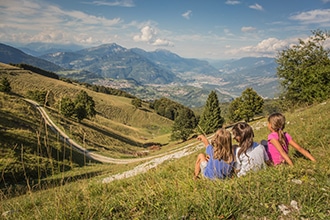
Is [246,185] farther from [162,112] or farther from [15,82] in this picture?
[162,112]

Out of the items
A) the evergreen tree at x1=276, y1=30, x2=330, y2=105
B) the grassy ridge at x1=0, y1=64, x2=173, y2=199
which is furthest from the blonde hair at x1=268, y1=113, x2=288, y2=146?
the evergreen tree at x1=276, y1=30, x2=330, y2=105

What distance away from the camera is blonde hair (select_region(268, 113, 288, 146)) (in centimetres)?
630

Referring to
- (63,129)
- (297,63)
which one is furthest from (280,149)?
(297,63)

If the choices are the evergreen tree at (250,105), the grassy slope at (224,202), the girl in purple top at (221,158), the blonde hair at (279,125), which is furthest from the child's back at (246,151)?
the evergreen tree at (250,105)

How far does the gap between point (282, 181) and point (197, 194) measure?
1766 millimetres

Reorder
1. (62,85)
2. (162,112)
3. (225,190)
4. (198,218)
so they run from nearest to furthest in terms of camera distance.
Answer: (198,218), (225,190), (62,85), (162,112)

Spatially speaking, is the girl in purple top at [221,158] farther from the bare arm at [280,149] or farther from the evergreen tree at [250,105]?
the evergreen tree at [250,105]

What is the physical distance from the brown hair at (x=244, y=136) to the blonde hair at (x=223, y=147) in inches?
20.1

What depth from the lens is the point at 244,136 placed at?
236 inches

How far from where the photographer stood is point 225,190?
4.00m

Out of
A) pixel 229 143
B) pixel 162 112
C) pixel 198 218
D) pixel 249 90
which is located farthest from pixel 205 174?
pixel 162 112

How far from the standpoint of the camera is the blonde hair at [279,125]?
630 cm

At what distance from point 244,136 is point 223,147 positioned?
87 cm

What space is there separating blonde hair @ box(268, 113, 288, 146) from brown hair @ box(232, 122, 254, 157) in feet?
3.00
